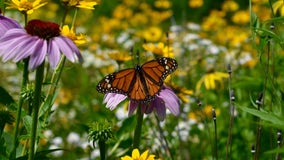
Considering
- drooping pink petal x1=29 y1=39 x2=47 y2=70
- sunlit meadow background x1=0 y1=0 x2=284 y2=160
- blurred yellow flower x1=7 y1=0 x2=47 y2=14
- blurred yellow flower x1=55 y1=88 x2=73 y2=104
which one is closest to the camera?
drooping pink petal x1=29 y1=39 x2=47 y2=70

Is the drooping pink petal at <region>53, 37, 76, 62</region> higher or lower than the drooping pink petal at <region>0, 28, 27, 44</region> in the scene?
lower

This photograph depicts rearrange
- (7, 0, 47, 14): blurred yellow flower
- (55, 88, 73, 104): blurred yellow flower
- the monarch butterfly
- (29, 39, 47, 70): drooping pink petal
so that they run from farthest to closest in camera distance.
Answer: (55, 88, 73, 104): blurred yellow flower → (7, 0, 47, 14): blurred yellow flower → the monarch butterfly → (29, 39, 47, 70): drooping pink petal

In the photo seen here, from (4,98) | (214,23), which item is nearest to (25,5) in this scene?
(4,98)

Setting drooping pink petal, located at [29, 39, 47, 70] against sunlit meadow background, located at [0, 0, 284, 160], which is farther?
sunlit meadow background, located at [0, 0, 284, 160]

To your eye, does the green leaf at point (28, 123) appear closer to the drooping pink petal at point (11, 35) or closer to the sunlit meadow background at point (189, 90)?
the sunlit meadow background at point (189, 90)

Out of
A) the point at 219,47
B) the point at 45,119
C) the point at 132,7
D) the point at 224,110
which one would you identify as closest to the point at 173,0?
the point at 132,7

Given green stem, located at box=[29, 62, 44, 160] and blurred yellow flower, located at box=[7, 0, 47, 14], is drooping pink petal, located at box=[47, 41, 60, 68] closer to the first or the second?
green stem, located at box=[29, 62, 44, 160]

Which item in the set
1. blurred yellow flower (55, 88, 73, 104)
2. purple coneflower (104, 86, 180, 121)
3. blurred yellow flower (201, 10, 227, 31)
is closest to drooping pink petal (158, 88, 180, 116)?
purple coneflower (104, 86, 180, 121)

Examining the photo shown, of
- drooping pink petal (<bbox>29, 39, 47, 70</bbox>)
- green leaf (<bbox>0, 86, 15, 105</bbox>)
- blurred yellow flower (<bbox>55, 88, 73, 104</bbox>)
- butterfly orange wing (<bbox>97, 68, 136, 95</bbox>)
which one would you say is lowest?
blurred yellow flower (<bbox>55, 88, 73, 104</bbox>)

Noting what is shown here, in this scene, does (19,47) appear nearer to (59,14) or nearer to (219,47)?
(219,47)
